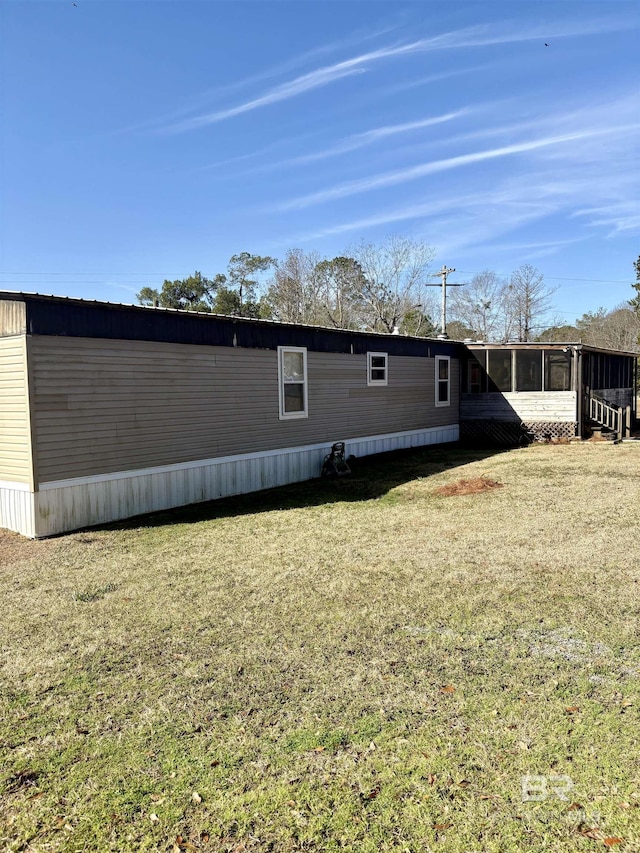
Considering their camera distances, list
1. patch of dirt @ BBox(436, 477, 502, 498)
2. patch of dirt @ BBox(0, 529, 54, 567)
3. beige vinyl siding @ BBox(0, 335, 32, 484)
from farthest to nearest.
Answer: patch of dirt @ BBox(436, 477, 502, 498), beige vinyl siding @ BBox(0, 335, 32, 484), patch of dirt @ BBox(0, 529, 54, 567)

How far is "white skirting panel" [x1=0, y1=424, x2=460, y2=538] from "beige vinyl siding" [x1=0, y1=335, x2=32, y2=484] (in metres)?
0.42

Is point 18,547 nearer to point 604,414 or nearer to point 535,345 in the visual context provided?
point 535,345

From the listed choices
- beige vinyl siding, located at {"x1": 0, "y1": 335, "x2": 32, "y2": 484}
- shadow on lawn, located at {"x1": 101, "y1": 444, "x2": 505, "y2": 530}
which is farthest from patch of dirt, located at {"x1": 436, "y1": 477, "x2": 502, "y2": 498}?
beige vinyl siding, located at {"x1": 0, "y1": 335, "x2": 32, "y2": 484}

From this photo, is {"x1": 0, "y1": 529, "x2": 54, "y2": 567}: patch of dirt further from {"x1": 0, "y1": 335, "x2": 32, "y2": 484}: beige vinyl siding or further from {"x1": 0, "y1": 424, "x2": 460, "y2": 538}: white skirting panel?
{"x1": 0, "y1": 335, "x2": 32, "y2": 484}: beige vinyl siding

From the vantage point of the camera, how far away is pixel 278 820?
2.36 meters

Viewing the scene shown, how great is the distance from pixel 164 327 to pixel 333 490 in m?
4.31

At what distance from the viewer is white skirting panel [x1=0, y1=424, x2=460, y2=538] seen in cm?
754

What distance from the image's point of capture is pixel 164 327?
898 centimetres

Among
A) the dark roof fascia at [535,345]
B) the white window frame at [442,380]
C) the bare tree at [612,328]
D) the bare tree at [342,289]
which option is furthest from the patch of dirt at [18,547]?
the bare tree at [612,328]

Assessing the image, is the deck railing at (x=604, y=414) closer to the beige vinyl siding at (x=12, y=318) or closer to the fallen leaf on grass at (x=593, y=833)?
the beige vinyl siding at (x=12, y=318)

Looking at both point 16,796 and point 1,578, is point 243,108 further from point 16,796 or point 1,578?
point 16,796

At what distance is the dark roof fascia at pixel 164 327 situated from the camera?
737 centimetres

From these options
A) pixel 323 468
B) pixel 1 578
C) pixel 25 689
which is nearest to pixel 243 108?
pixel 323 468

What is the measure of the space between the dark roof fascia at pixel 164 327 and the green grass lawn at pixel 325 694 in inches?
120
